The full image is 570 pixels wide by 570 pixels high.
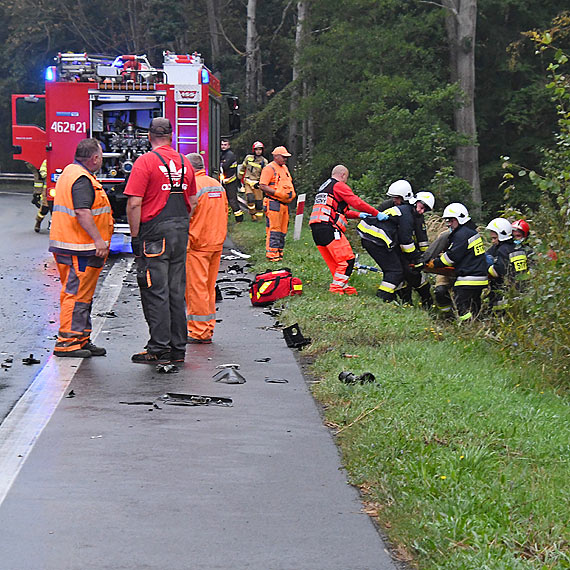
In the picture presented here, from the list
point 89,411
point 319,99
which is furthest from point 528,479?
point 319,99

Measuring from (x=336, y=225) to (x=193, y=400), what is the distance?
5718 millimetres

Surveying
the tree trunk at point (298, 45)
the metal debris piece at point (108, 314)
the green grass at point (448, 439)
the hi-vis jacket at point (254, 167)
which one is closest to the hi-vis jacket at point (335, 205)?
the green grass at point (448, 439)

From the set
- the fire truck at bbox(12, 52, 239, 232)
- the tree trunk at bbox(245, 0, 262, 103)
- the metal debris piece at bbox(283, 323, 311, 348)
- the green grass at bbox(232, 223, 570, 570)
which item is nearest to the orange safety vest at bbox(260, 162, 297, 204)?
the fire truck at bbox(12, 52, 239, 232)

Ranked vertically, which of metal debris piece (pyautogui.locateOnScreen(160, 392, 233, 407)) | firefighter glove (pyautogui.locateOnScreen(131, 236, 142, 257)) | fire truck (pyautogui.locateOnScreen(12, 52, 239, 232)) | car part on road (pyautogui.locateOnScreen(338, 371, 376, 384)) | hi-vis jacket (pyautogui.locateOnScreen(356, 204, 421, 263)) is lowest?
metal debris piece (pyautogui.locateOnScreen(160, 392, 233, 407))

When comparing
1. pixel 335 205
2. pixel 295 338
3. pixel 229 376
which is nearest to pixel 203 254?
pixel 295 338

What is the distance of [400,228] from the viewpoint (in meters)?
12.8

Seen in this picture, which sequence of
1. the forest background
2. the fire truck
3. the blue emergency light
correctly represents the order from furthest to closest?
1. the forest background
2. the blue emergency light
3. the fire truck

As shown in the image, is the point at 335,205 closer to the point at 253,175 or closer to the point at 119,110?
the point at 119,110

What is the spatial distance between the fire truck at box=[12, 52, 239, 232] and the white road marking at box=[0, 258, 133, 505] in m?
8.31

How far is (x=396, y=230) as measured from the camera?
12.8 m

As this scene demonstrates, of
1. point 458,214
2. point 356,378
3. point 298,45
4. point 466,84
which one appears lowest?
point 356,378

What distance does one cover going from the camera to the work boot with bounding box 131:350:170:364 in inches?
356

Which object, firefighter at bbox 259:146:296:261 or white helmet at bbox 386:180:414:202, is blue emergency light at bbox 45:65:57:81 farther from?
white helmet at bbox 386:180:414:202

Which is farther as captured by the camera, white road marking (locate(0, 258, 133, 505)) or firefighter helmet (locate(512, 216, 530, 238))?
firefighter helmet (locate(512, 216, 530, 238))
